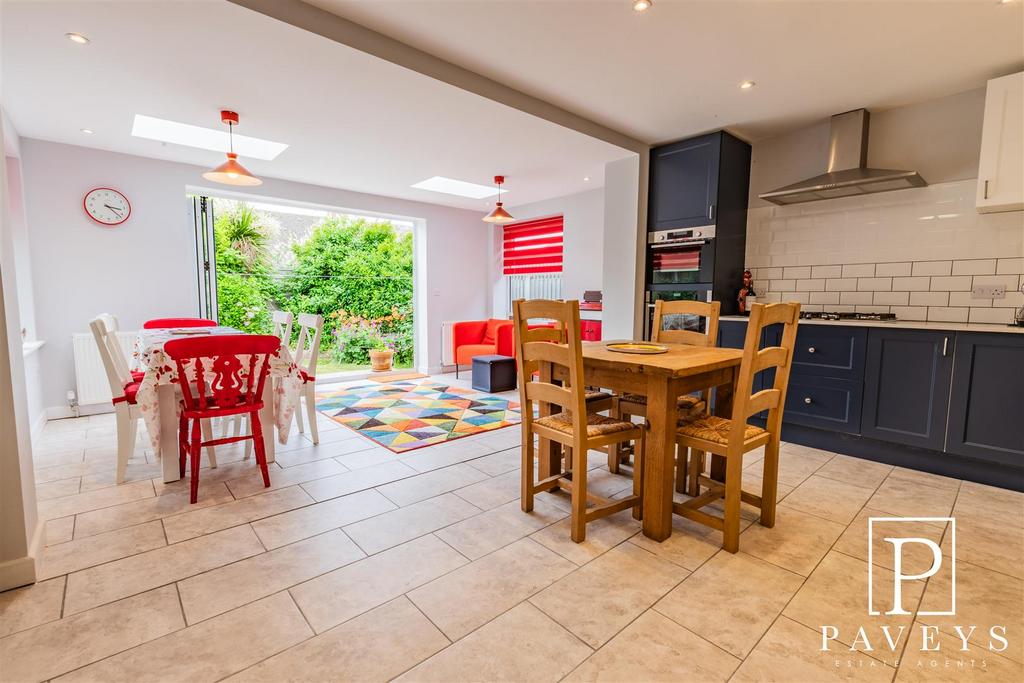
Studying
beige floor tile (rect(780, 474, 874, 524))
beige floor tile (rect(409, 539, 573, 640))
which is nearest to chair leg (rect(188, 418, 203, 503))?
beige floor tile (rect(409, 539, 573, 640))

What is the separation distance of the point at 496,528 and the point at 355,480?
1.03m

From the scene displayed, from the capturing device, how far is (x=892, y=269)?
348cm

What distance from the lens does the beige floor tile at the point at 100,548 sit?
184 centimetres

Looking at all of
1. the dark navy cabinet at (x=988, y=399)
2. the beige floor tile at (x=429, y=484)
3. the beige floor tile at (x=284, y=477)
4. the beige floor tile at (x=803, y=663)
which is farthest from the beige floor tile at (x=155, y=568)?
the dark navy cabinet at (x=988, y=399)

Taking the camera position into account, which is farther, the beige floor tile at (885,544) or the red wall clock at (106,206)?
the red wall clock at (106,206)

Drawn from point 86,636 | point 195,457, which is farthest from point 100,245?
point 86,636

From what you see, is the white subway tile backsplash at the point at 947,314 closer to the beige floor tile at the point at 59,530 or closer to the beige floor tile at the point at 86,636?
the beige floor tile at the point at 86,636

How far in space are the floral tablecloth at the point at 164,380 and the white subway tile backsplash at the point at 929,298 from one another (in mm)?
4471

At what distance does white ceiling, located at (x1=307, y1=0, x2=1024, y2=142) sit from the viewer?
2305 millimetres

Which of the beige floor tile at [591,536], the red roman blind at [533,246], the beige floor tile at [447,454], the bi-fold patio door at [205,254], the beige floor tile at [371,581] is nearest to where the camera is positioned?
the beige floor tile at [371,581]

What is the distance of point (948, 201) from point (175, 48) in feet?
16.6

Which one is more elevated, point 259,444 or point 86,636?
point 259,444

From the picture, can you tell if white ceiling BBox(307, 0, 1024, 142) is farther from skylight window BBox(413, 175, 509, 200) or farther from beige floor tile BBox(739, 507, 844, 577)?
beige floor tile BBox(739, 507, 844, 577)

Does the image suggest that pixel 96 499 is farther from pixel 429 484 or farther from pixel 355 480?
pixel 429 484
